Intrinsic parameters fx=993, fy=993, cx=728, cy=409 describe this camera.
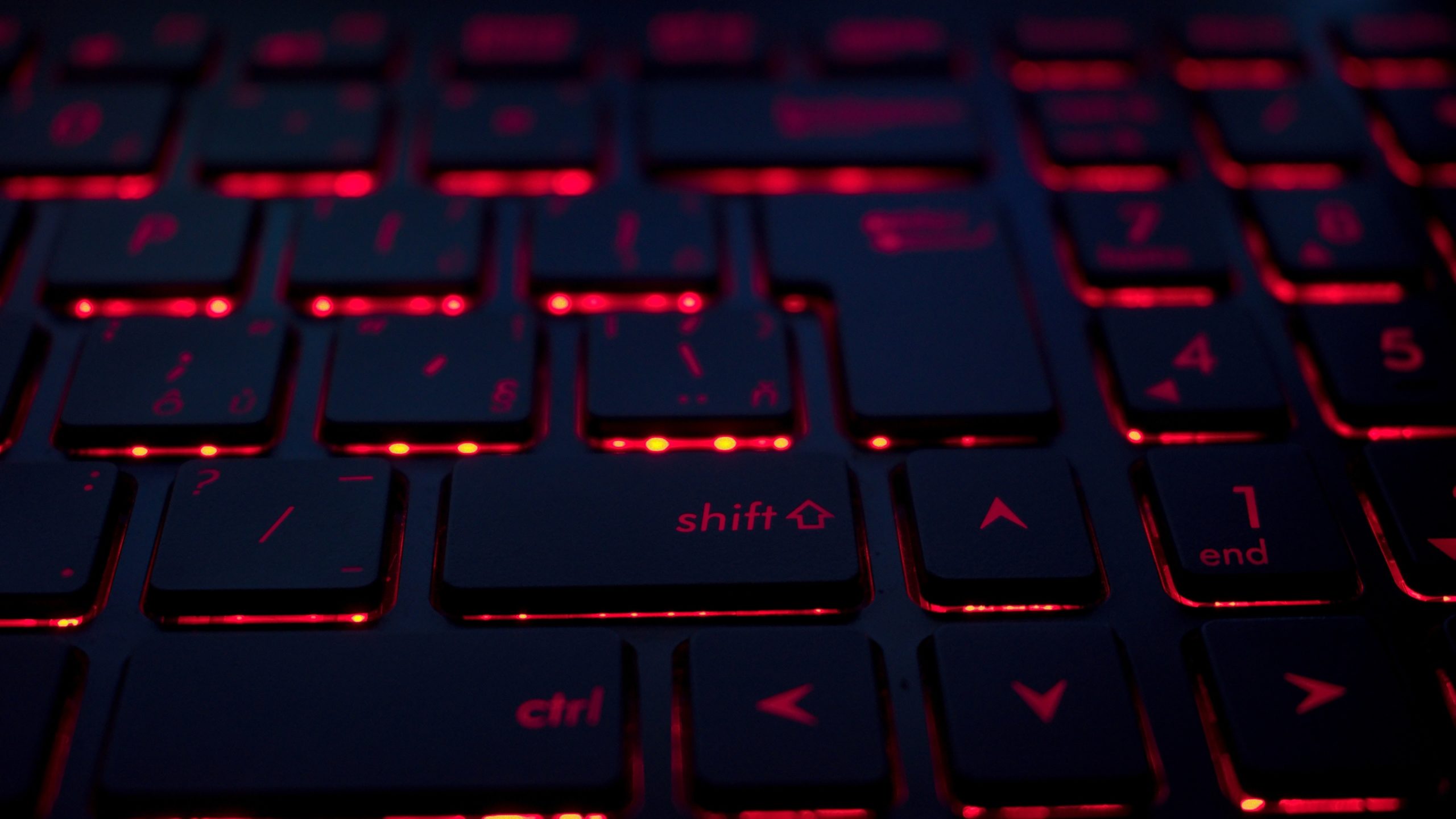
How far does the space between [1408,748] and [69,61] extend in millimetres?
904

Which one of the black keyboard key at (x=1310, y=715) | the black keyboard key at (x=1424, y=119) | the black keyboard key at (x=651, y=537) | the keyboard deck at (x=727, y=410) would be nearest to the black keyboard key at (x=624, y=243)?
the keyboard deck at (x=727, y=410)

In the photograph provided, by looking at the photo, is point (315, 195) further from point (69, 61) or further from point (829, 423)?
point (829, 423)

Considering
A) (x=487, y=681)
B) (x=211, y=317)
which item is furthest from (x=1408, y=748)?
(x=211, y=317)

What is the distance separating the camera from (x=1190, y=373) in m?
0.56

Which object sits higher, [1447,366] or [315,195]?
[315,195]

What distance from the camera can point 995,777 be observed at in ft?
1.41

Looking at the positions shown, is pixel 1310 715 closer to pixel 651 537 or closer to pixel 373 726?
pixel 651 537

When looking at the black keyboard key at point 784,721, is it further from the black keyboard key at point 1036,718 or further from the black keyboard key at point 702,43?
the black keyboard key at point 702,43

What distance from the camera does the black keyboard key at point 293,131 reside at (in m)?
0.65

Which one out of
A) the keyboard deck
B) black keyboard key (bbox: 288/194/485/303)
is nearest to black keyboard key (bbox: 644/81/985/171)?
the keyboard deck

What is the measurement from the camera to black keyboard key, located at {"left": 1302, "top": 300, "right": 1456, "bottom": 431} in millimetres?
546

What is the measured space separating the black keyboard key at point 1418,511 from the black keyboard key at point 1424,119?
0.82ft

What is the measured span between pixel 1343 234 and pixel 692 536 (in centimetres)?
45

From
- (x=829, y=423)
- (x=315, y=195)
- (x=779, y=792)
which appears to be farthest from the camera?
(x=315, y=195)
